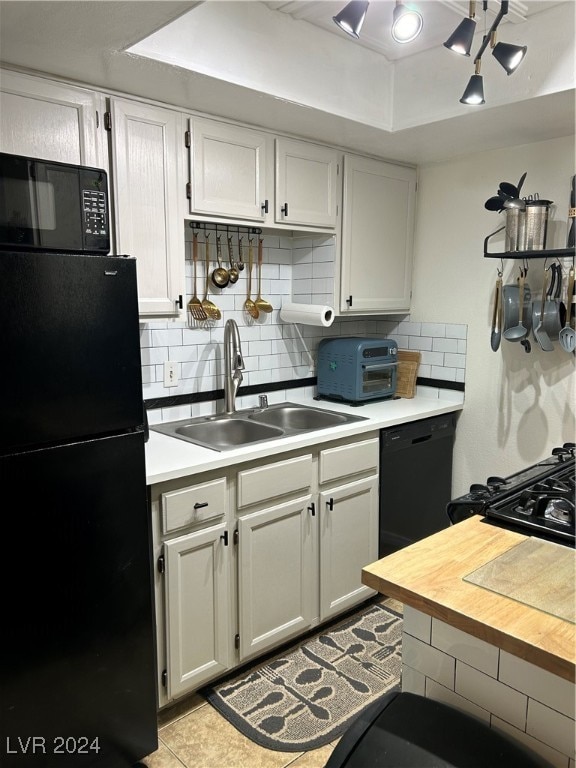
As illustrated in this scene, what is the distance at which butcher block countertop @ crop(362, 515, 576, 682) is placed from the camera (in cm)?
96

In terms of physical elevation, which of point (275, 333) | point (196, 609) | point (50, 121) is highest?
point (50, 121)

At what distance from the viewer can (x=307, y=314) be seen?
9.25 feet

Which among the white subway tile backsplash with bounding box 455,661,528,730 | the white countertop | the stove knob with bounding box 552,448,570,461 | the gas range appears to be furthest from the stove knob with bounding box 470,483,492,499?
the white countertop

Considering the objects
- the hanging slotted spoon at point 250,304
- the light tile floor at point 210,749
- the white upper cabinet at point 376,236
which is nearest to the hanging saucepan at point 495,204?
the white upper cabinet at point 376,236

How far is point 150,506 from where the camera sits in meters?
1.92

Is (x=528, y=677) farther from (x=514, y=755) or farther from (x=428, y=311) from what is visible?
(x=428, y=311)

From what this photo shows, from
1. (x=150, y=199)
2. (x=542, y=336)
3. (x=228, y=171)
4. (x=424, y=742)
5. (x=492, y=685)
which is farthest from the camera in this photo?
(x=542, y=336)

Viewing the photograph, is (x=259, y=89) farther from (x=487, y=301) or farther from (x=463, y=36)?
(x=487, y=301)

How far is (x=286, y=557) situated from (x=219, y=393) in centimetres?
85

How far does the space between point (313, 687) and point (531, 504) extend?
123cm

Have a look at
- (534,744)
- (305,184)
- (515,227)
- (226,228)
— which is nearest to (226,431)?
(226,228)

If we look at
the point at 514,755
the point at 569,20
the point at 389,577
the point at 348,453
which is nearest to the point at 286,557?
the point at 348,453

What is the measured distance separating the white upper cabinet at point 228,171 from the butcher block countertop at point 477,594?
1.58m

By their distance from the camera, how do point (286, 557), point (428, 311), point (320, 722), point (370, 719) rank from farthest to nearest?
1. point (428, 311)
2. point (286, 557)
3. point (320, 722)
4. point (370, 719)
